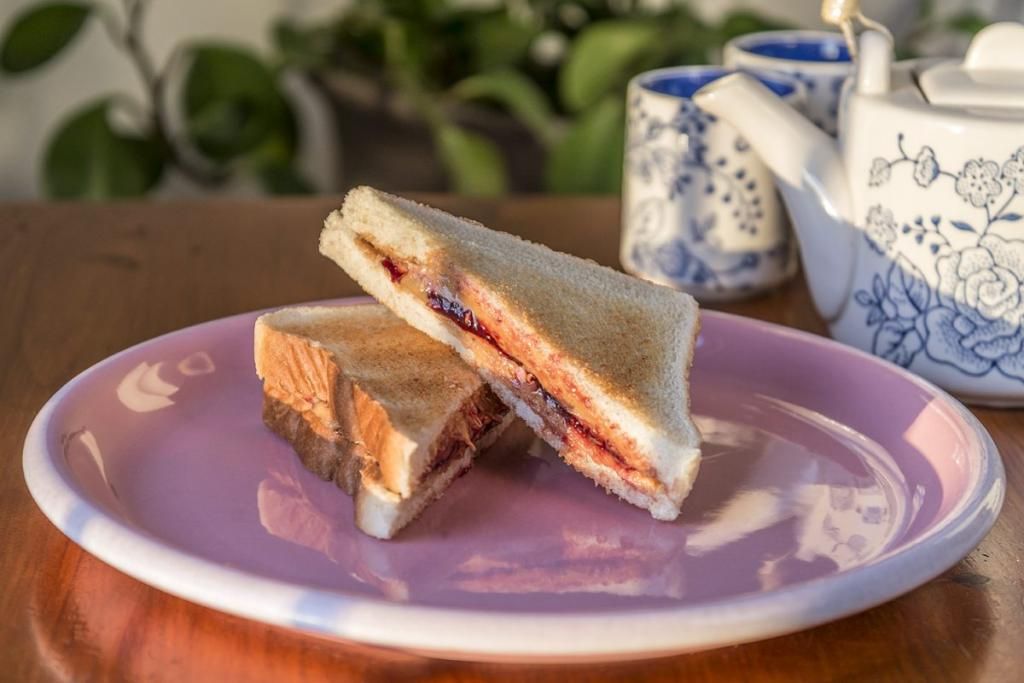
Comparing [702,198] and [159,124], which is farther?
[159,124]

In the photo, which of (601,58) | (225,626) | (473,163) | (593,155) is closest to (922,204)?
(225,626)

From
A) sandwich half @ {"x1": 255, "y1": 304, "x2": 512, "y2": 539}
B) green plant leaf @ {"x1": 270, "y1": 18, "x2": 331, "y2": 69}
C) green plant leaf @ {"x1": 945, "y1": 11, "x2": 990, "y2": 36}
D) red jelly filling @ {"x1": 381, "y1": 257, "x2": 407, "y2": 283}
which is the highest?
red jelly filling @ {"x1": 381, "y1": 257, "x2": 407, "y2": 283}

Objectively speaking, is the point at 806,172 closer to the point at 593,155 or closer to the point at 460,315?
the point at 460,315

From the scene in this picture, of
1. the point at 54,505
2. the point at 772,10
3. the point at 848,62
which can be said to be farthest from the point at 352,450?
the point at 772,10

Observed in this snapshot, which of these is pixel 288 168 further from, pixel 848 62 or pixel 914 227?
pixel 914 227

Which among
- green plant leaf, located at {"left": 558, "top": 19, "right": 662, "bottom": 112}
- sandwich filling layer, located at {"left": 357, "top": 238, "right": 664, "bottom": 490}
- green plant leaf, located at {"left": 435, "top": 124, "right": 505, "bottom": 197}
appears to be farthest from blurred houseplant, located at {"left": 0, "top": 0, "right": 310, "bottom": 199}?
sandwich filling layer, located at {"left": 357, "top": 238, "right": 664, "bottom": 490}

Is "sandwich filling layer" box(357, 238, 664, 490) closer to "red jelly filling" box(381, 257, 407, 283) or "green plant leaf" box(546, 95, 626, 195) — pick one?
"red jelly filling" box(381, 257, 407, 283)
